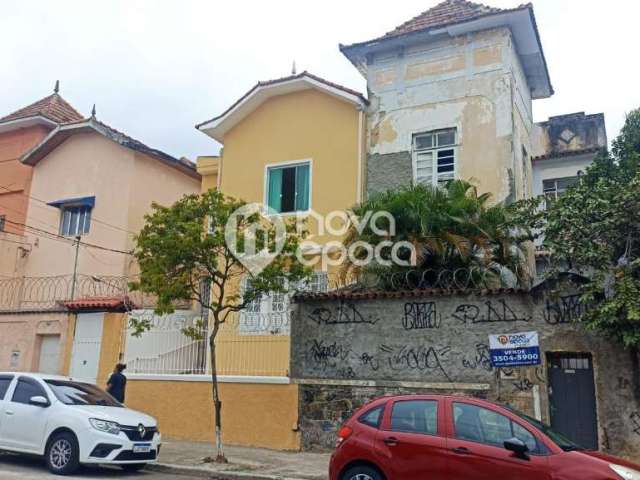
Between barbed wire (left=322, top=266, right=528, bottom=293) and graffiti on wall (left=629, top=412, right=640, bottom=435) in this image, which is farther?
barbed wire (left=322, top=266, right=528, bottom=293)

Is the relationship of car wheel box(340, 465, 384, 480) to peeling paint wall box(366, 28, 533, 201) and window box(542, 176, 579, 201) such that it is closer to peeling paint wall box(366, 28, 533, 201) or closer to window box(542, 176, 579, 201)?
peeling paint wall box(366, 28, 533, 201)

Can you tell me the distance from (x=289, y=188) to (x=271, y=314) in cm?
472

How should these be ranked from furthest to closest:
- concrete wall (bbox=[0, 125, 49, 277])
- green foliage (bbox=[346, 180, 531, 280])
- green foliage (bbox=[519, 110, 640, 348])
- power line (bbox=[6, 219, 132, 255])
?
concrete wall (bbox=[0, 125, 49, 277]) → power line (bbox=[6, 219, 132, 255]) → green foliage (bbox=[346, 180, 531, 280]) → green foliage (bbox=[519, 110, 640, 348])

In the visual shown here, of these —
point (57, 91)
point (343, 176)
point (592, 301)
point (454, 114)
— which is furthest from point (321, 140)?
point (57, 91)

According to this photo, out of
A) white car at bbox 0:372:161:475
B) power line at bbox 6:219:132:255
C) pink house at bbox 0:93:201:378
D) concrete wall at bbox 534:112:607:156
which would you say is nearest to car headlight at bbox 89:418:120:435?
white car at bbox 0:372:161:475

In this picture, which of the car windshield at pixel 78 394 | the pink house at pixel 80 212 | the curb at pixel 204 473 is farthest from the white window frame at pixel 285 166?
the curb at pixel 204 473

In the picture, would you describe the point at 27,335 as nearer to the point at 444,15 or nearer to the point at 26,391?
the point at 26,391

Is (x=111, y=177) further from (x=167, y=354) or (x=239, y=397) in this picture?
(x=239, y=397)

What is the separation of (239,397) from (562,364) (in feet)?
21.2

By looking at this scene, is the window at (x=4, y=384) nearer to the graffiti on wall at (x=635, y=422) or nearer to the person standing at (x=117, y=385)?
the person standing at (x=117, y=385)

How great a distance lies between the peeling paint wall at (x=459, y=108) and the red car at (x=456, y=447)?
8.32m

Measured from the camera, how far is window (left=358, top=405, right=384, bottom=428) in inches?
300

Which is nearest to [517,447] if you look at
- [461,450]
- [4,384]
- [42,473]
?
[461,450]

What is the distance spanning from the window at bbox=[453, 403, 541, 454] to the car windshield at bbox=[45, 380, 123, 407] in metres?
6.21
